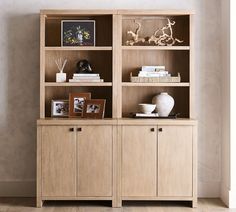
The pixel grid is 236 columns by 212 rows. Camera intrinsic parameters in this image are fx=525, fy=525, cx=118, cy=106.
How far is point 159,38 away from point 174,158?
122 cm

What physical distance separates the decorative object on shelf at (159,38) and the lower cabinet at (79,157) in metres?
0.97

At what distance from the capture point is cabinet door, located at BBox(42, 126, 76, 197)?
16.5 feet

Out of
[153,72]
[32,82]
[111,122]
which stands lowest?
[111,122]

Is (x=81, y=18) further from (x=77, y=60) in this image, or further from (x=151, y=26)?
(x=151, y=26)

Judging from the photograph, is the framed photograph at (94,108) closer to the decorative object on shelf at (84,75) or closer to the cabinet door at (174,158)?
the decorative object on shelf at (84,75)

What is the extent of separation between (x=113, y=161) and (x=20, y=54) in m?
1.51

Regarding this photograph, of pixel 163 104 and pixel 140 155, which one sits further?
pixel 163 104

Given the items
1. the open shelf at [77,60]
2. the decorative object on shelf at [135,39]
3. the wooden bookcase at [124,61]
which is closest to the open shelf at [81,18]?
the wooden bookcase at [124,61]

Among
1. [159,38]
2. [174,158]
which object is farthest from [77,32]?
[174,158]

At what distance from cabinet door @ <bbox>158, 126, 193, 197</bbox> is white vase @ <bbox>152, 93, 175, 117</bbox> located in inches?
10.7

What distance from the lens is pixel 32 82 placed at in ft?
18.0

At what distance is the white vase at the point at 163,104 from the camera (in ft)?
17.2

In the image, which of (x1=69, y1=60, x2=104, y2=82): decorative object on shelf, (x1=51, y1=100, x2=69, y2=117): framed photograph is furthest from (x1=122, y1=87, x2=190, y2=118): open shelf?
(x1=51, y1=100, x2=69, y2=117): framed photograph
